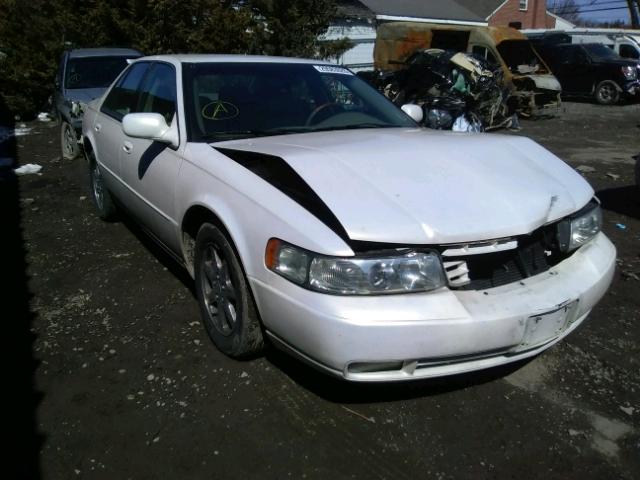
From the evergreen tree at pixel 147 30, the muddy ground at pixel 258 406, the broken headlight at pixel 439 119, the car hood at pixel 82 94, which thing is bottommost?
the muddy ground at pixel 258 406

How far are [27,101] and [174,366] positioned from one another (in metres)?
11.7

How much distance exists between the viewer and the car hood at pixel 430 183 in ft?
7.51

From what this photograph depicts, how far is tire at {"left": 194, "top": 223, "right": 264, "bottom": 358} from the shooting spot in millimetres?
2688

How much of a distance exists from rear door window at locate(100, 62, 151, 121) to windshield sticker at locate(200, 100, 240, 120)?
1.07 m

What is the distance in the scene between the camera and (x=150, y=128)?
10.5 ft

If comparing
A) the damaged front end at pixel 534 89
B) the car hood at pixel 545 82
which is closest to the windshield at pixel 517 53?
the damaged front end at pixel 534 89

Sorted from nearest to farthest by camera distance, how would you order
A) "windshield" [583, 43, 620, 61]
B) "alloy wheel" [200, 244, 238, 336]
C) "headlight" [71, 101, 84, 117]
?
1. "alloy wheel" [200, 244, 238, 336]
2. "headlight" [71, 101, 84, 117]
3. "windshield" [583, 43, 620, 61]

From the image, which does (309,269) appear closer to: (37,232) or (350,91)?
(350,91)

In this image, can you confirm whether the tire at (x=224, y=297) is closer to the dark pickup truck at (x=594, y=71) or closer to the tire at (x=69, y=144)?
the tire at (x=69, y=144)

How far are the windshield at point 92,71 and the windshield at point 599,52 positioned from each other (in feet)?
45.0

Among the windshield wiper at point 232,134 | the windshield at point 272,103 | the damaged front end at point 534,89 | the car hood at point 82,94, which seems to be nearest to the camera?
the windshield wiper at point 232,134

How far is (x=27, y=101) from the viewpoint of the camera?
12422mm

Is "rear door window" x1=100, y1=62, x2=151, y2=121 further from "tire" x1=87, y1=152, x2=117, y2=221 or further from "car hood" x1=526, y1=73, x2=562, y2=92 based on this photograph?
"car hood" x1=526, y1=73, x2=562, y2=92

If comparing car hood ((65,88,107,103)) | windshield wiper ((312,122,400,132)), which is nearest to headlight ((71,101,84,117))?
car hood ((65,88,107,103))
